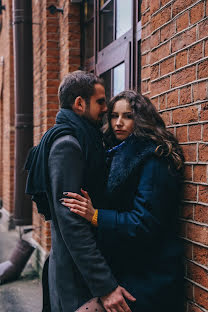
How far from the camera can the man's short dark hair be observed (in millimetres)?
2059

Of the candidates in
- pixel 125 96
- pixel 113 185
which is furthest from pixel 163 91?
pixel 113 185

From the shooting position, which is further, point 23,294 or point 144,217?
point 23,294

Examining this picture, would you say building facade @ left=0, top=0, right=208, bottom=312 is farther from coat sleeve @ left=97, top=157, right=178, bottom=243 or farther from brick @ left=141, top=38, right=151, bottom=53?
coat sleeve @ left=97, top=157, right=178, bottom=243

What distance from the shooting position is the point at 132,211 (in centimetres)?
180

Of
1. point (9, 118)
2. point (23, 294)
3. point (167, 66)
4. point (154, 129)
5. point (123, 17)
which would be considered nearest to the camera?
point (154, 129)

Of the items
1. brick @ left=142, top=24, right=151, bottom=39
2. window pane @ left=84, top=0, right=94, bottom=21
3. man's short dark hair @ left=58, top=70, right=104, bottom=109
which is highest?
window pane @ left=84, top=0, right=94, bottom=21

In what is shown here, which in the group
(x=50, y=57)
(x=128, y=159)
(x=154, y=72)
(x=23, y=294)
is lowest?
(x=23, y=294)

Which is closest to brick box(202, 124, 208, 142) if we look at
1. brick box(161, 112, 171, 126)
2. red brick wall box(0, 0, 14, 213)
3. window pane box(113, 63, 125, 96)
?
brick box(161, 112, 171, 126)

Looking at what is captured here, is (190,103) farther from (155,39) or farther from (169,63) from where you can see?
(155,39)

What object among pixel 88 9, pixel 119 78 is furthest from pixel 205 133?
pixel 88 9

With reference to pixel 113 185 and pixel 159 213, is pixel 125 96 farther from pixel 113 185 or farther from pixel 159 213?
pixel 159 213

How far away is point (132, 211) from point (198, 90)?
0.67 metres

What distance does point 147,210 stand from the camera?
5.75 feet

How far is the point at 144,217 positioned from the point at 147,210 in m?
0.04
